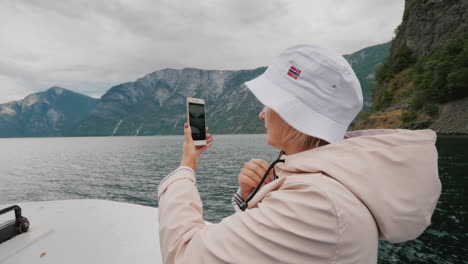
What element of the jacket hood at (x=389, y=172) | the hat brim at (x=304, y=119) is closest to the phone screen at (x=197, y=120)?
the hat brim at (x=304, y=119)

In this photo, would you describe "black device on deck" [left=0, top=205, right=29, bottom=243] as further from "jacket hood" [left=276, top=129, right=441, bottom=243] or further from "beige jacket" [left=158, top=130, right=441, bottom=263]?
"jacket hood" [left=276, top=129, right=441, bottom=243]

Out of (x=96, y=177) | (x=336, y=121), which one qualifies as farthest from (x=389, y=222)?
(x=96, y=177)

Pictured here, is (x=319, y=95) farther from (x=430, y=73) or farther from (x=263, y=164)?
(x=430, y=73)

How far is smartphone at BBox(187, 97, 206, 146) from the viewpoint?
206cm

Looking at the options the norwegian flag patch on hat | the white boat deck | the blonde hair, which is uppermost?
the norwegian flag patch on hat

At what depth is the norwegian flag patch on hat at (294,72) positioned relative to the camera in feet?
4.03

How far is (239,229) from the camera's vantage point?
853 mm

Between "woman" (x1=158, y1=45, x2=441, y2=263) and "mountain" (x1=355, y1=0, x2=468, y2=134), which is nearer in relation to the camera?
"woman" (x1=158, y1=45, x2=441, y2=263)

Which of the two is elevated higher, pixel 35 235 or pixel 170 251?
pixel 170 251

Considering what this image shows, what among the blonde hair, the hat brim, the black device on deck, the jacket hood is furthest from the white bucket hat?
the black device on deck

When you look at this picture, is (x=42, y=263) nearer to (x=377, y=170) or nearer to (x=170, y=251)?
(x=170, y=251)

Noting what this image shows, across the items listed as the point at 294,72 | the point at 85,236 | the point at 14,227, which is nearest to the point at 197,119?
the point at 294,72

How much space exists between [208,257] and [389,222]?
69cm

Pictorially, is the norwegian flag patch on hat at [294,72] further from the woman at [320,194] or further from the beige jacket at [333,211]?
the beige jacket at [333,211]
